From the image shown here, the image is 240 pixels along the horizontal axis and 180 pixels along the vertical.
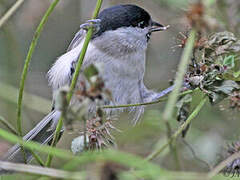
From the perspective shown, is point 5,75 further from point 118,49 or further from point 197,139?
point 197,139

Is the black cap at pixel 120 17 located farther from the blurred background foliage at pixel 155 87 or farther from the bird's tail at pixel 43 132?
the bird's tail at pixel 43 132

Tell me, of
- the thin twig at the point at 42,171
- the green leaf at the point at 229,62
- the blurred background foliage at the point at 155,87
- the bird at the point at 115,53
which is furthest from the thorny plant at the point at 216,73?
the bird at the point at 115,53

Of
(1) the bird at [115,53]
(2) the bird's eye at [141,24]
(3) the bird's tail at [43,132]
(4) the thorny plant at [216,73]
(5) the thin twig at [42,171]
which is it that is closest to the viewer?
(5) the thin twig at [42,171]

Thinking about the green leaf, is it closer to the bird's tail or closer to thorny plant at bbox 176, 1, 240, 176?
thorny plant at bbox 176, 1, 240, 176

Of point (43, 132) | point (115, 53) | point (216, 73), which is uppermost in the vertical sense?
point (216, 73)

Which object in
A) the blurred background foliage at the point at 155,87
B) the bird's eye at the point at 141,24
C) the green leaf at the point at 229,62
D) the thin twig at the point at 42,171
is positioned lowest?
the blurred background foliage at the point at 155,87

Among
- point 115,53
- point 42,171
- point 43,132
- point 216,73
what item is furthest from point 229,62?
point 43,132

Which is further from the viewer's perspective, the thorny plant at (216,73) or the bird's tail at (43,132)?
the bird's tail at (43,132)

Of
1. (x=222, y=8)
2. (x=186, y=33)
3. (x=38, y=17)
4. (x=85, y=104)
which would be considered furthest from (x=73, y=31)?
(x=85, y=104)

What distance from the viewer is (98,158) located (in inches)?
31.3

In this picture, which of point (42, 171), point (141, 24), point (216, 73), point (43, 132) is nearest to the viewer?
point (42, 171)

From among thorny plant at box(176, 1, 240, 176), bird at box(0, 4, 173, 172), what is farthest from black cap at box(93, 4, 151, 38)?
thorny plant at box(176, 1, 240, 176)

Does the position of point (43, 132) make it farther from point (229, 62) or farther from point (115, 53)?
point (229, 62)

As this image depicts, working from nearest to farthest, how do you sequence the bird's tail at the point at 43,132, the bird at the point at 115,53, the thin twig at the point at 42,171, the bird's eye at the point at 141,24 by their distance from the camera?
the thin twig at the point at 42,171
the bird's tail at the point at 43,132
the bird at the point at 115,53
the bird's eye at the point at 141,24
